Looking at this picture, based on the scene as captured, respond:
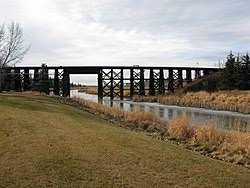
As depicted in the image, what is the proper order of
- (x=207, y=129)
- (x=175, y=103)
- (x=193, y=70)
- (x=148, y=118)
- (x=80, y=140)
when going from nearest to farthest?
(x=80, y=140)
(x=207, y=129)
(x=148, y=118)
(x=175, y=103)
(x=193, y=70)

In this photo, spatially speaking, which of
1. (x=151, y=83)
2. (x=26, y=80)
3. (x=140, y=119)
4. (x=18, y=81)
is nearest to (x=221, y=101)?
(x=140, y=119)

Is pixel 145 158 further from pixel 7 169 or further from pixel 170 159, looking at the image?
pixel 7 169

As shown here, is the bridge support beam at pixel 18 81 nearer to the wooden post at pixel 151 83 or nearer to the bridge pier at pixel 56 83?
the bridge pier at pixel 56 83

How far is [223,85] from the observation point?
54.1m

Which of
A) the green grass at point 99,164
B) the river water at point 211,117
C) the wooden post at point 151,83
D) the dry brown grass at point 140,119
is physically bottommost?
the river water at point 211,117

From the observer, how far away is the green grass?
7344 mm

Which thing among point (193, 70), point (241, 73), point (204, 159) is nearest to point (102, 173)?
point (204, 159)

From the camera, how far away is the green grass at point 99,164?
24.1 feet

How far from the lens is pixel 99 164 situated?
8.38m

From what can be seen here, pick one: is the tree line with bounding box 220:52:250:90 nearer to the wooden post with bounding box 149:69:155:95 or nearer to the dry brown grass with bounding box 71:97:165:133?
the wooden post with bounding box 149:69:155:95

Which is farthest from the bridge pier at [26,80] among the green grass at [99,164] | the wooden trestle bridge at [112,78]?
the green grass at [99,164]

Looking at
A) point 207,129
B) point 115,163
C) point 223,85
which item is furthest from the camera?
point 223,85

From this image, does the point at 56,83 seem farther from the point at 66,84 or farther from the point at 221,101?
the point at 221,101

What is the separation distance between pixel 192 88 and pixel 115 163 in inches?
2204
